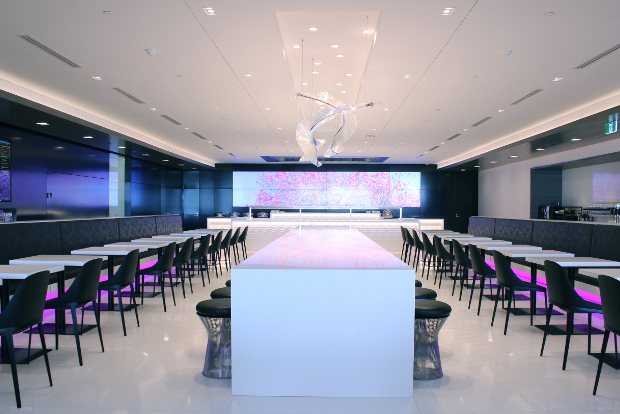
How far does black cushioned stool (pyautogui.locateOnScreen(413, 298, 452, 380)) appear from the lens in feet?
8.77

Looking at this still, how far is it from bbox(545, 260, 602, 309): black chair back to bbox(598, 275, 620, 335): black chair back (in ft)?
1.35

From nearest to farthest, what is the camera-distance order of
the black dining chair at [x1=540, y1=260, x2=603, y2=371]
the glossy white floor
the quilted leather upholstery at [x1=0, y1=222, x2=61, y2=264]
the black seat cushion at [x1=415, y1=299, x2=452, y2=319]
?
the glossy white floor < the black seat cushion at [x1=415, y1=299, x2=452, y2=319] < the black dining chair at [x1=540, y1=260, x2=603, y2=371] < the quilted leather upholstery at [x1=0, y1=222, x2=61, y2=264]

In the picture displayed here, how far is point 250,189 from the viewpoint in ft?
46.1

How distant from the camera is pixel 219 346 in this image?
272 cm

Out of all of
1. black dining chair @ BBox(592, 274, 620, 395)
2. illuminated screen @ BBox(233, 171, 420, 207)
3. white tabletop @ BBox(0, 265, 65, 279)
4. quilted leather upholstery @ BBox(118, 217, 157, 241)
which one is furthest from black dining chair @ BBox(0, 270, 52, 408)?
illuminated screen @ BBox(233, 171, 420, 207)

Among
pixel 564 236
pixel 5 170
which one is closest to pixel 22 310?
pixel 5 170

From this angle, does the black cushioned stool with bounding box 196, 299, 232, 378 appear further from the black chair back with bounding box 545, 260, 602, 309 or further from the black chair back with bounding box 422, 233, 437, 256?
the black chair back with bounding box 422, 233, 437, 256

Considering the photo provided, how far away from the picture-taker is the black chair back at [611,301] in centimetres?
247

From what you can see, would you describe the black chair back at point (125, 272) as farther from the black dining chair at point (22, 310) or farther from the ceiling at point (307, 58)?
the ceiling at point (307, 58)

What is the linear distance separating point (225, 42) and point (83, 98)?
299 cm

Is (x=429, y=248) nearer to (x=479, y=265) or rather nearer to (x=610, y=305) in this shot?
(x=479, y=265)

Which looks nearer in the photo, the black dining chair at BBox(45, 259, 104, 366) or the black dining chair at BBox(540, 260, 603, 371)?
the black dining chair at BBox(540, 260, 603, 371)

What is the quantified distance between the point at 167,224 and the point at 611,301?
8.17 meters

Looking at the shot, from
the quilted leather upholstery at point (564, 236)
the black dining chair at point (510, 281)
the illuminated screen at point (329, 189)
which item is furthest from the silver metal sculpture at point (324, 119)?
the illuminated screen at point (329, 189)
